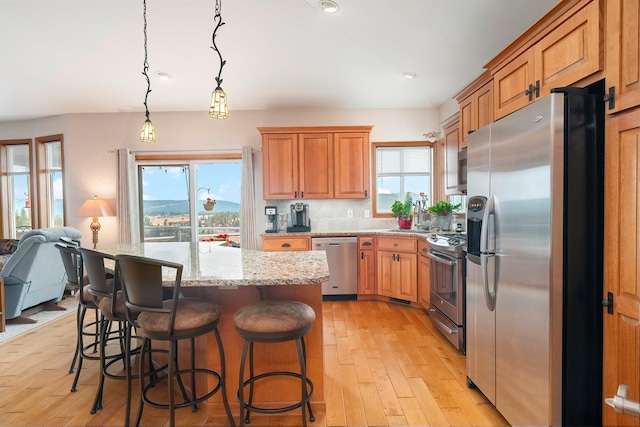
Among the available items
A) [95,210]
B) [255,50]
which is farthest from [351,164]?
[95,210]

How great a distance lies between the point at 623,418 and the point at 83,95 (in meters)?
5.98

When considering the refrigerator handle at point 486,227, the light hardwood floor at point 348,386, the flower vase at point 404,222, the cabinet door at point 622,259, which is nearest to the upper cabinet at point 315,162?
the flower vase at point 404,222

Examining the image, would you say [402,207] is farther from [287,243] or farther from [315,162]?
[287,243]

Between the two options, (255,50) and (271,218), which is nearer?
(255,50)

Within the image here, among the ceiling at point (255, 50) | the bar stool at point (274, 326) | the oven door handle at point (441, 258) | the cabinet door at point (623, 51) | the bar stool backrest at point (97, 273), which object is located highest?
the ceiling at point (255, 50)

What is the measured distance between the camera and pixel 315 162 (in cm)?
458

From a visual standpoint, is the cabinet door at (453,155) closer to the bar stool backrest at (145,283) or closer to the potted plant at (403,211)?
the potted plant at (403,211)

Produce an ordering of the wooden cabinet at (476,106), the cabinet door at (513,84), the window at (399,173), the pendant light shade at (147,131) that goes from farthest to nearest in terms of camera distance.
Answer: the window at (399,173) < the wooden cabinet at (476,106) < the pendant light shade at (147,131) < the cabinet door at (513,84)

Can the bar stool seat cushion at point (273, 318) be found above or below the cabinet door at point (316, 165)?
below

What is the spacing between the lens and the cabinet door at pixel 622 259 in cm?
128

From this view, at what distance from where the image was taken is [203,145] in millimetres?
4992

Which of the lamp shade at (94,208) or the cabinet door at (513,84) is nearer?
the cabinet door at (513,84)

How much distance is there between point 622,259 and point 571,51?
38.6 inches

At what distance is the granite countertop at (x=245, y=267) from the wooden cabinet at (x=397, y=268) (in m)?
1.99
